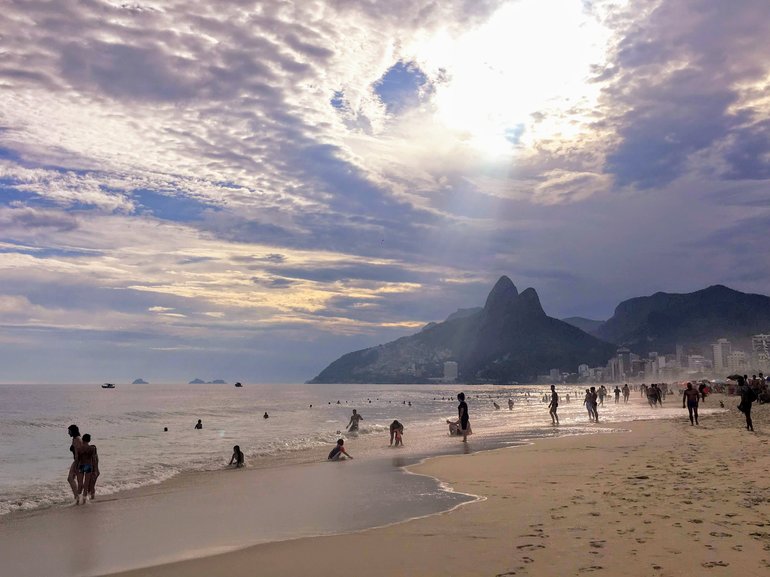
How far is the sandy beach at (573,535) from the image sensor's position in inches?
258

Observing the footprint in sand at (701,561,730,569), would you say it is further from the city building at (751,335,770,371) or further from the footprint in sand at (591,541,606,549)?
the city building at (751,335,770,371)

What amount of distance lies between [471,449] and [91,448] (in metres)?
14.1

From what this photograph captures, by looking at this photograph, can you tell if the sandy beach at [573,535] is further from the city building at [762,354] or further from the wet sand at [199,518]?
the city building at [762,354]

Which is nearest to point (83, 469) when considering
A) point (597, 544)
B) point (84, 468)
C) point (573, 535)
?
point (84, 468)

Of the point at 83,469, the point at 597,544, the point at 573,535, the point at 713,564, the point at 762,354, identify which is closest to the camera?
the point at 713,564

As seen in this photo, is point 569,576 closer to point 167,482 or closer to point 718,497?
point 718,497

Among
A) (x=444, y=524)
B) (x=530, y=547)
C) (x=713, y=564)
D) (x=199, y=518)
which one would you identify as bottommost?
(x=199, y=518)

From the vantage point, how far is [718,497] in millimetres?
9562

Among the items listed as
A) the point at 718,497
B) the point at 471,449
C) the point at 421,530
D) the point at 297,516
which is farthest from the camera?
the point at 471,449

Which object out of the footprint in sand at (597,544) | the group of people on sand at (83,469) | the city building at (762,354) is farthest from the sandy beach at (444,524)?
the city building at (762,354)

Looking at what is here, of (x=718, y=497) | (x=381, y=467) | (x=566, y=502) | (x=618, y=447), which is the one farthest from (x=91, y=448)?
(x=618, y=447)

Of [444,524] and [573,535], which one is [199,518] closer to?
[444,524]

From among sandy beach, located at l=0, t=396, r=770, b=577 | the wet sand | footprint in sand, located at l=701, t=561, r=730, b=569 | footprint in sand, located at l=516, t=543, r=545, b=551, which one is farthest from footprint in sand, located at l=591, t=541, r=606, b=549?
the wet sand

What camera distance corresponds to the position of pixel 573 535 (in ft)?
25.5
